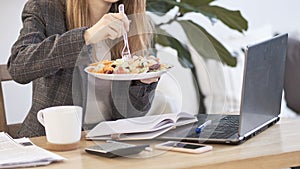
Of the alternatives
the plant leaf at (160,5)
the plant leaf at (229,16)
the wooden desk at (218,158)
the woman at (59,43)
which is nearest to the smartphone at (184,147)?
the wooden desk at (218,158)

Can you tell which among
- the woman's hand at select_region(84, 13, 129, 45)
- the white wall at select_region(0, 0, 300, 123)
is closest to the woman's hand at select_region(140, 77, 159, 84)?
the woman's hand at select_region(84, 13, 129, 45)

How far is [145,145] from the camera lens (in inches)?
51.0

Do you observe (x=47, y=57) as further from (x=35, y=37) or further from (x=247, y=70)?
(x=247, y=70)

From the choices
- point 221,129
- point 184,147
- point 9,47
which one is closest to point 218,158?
point 184,147

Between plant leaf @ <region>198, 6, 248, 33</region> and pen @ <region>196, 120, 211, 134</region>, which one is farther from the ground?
plant leaf @ <region>198, 6, 248, 33</region>

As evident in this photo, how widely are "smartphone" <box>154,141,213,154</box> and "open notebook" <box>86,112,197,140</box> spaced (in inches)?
2.1

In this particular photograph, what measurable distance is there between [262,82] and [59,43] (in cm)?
54

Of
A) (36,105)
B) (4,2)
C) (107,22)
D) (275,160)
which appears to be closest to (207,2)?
(4,2)

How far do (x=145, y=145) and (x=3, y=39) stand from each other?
1.59 meters

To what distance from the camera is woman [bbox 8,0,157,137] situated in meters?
1.44

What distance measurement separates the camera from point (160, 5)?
2.74 m

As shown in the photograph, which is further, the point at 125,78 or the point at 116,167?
the point at 125,78

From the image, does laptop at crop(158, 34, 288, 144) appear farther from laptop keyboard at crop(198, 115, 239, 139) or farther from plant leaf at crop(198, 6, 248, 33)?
plant leaf at crop(198, 6, 248, 33)

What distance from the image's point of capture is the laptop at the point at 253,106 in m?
1.28
